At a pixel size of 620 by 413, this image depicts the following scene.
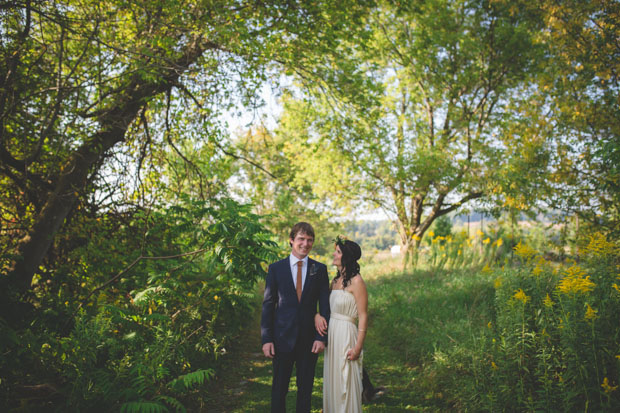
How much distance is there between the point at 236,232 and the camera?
452 centimetres

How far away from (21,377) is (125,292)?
8.10 feet

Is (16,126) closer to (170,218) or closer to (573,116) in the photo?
(170,218)

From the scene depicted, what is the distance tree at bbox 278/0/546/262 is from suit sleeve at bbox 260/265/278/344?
23.9 feet

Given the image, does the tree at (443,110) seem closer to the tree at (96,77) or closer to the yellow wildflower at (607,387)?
the tree at (96,77)

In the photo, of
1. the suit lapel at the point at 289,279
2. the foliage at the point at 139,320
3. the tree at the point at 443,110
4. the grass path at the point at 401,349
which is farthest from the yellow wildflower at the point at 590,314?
the tree at the point at 443,110

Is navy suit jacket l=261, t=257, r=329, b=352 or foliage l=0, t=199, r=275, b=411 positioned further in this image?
navy suit jacket l=261, t=257, r=329, b=352

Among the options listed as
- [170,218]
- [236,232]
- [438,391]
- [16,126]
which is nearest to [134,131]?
[16,126]

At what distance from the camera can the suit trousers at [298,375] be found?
364 cm

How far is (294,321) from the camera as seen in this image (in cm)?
362

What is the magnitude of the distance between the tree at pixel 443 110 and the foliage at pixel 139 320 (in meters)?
6.04

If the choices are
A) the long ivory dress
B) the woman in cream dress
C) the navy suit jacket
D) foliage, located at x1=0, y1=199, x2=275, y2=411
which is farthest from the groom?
foliage, located at x1=0, y1=199, x2=275, y2=411

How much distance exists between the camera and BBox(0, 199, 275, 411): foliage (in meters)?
3.36

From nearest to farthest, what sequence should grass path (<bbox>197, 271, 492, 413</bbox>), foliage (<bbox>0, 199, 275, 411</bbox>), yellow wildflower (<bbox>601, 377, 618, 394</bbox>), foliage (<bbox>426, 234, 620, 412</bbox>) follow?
yellow wildflower (<bbox>601, 377, 618, 394</bbox>), foliage (<bbox>426, 234, 620, 412</bbox>), foliage (<bbox>0, 199, 275, 411</bbox>), grass path (<bbox>197, 271, 492, 413</bbox>)

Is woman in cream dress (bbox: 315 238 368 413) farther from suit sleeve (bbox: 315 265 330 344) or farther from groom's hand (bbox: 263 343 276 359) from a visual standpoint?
groom's hand (bbox: 263 343 276 359)
